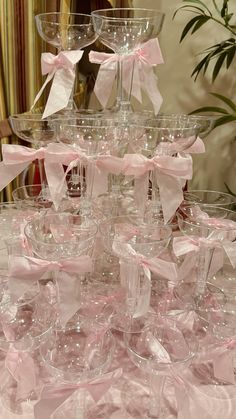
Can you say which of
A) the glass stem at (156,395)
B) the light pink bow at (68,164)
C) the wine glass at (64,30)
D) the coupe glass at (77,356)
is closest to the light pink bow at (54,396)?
the coupe glass at (77,356)

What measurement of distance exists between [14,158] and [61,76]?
199mm

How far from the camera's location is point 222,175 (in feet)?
6.20

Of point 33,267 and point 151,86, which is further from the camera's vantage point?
point 151,86

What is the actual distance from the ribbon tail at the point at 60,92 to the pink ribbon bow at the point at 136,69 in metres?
0.08

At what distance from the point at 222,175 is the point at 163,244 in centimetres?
116

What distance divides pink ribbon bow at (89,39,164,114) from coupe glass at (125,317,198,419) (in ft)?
1.49

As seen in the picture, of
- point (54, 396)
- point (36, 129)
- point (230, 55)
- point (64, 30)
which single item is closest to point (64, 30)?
point (64, 30)

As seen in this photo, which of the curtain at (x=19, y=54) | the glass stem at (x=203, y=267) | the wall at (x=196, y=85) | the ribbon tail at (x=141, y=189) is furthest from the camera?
the wall at (x=196, y=85)

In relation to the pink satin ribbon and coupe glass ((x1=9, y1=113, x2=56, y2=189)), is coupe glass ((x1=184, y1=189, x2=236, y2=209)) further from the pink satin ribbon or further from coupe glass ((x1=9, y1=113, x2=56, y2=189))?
coupe glass ((x1=9, y1=113, x2=56, y2=189))

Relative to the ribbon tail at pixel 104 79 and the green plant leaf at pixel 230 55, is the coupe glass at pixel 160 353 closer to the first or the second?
the ribbon tail at pixel 104 79

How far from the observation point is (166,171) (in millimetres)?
780

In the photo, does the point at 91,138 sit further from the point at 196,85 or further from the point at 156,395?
the point at 196,85

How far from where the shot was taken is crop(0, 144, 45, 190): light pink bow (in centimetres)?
80

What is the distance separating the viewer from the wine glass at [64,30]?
3.00 ft
